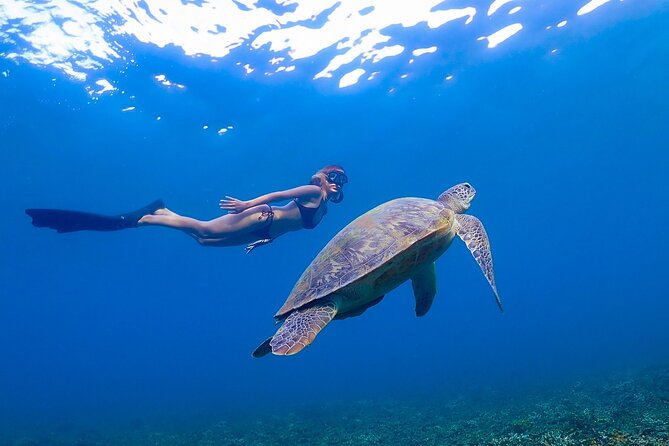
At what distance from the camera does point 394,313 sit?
147000 millimetres

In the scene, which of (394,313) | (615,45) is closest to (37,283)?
(615,45)

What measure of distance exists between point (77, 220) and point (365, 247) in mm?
6733

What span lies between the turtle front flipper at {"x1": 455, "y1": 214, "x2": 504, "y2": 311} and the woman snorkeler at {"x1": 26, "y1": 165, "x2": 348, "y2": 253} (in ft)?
13.8

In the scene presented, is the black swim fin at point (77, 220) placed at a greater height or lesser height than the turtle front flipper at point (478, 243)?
greater

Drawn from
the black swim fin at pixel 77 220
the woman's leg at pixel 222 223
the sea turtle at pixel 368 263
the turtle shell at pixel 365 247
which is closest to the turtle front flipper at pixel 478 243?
the sea turtle at pixel 368 263

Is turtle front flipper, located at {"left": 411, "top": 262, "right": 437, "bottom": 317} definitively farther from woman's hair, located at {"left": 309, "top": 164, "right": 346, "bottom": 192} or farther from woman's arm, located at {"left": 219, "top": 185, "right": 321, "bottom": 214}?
woman's hair, located at {"left": 309, "top": 164, "right": 346, "bottom": 192}

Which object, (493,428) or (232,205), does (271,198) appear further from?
(493,428)

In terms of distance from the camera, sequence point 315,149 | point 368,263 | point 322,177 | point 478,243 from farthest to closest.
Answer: point 315,149
point 322,177
point 478,243
point 368,263

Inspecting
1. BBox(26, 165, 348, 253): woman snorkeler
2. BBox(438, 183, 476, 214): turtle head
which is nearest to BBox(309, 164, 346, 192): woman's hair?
BBox(26, 165, 348, 253): woman snorkeler

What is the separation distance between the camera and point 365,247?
464 cm

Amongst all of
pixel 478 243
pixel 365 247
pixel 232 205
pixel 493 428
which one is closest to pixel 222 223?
pixel 232 205

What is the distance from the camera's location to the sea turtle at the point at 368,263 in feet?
13.7

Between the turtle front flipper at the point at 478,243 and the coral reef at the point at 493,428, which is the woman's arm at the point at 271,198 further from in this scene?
the coral reef at the point at 493,428

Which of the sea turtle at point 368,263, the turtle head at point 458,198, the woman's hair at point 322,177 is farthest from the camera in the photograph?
the woman's hair at point 322,177
